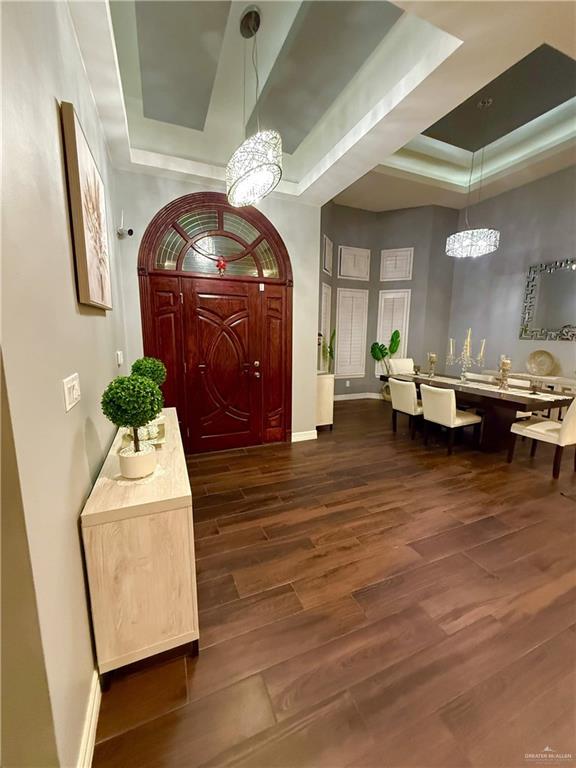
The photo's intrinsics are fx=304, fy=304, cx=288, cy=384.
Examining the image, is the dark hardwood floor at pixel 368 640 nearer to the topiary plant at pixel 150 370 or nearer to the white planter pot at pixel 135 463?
the white planter pot at pixel 135 463

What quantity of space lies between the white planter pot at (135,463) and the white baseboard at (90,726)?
780mm

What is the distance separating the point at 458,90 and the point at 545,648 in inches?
124

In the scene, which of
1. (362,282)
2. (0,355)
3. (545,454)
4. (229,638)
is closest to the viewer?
(0,355)

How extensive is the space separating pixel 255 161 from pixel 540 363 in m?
5.24

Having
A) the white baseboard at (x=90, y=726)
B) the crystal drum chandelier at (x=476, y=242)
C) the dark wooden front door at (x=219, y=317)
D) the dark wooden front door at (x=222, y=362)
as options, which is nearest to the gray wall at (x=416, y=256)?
the crystal drum chandelier at (x=476, y=242)

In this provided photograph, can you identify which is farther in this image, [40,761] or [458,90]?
[458,90]

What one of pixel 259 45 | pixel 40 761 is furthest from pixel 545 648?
pixel 259 45

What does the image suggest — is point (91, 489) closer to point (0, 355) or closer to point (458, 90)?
point (0, 355)

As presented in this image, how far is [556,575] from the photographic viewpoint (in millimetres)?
1856

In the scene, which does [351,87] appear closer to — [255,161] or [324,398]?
[255,161]

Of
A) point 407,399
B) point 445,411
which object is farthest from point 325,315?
point 445,411

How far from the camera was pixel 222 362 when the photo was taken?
364cm

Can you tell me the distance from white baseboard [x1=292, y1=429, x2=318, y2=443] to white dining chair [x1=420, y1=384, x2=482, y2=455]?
1441 millimetres

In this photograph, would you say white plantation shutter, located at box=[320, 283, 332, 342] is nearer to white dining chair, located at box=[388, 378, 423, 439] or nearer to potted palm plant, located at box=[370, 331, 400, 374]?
potted palm plant, located at box=[370, 331, 400, 374]
